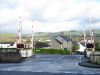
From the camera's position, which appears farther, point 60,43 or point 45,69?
point 60,43

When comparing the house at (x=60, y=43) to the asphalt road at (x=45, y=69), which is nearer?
the asphalt road at (x=45, y=69)

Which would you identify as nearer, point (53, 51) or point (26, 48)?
point (26, 48)

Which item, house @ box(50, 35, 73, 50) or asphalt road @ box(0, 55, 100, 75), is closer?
asphalt road @ box(0, 55, 100, 75)

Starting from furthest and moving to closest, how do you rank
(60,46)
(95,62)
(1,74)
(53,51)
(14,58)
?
1. (60,46)
2. (53,51)
3. (14,58)
4. (95,62)
5. (1,74)

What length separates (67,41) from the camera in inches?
5433

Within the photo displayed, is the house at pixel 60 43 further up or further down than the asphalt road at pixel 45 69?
further up

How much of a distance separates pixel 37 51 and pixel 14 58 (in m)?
66.3

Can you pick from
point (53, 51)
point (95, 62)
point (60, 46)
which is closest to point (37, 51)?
point (53, 51)

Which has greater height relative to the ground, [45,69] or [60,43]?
[60,43]

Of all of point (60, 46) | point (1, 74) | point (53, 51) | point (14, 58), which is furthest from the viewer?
point (60, 46)

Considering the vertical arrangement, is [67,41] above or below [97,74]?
above

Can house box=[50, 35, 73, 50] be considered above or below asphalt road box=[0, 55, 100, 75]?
above

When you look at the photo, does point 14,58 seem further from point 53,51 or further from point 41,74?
point 53,51

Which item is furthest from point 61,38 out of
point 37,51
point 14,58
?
point 14,58
